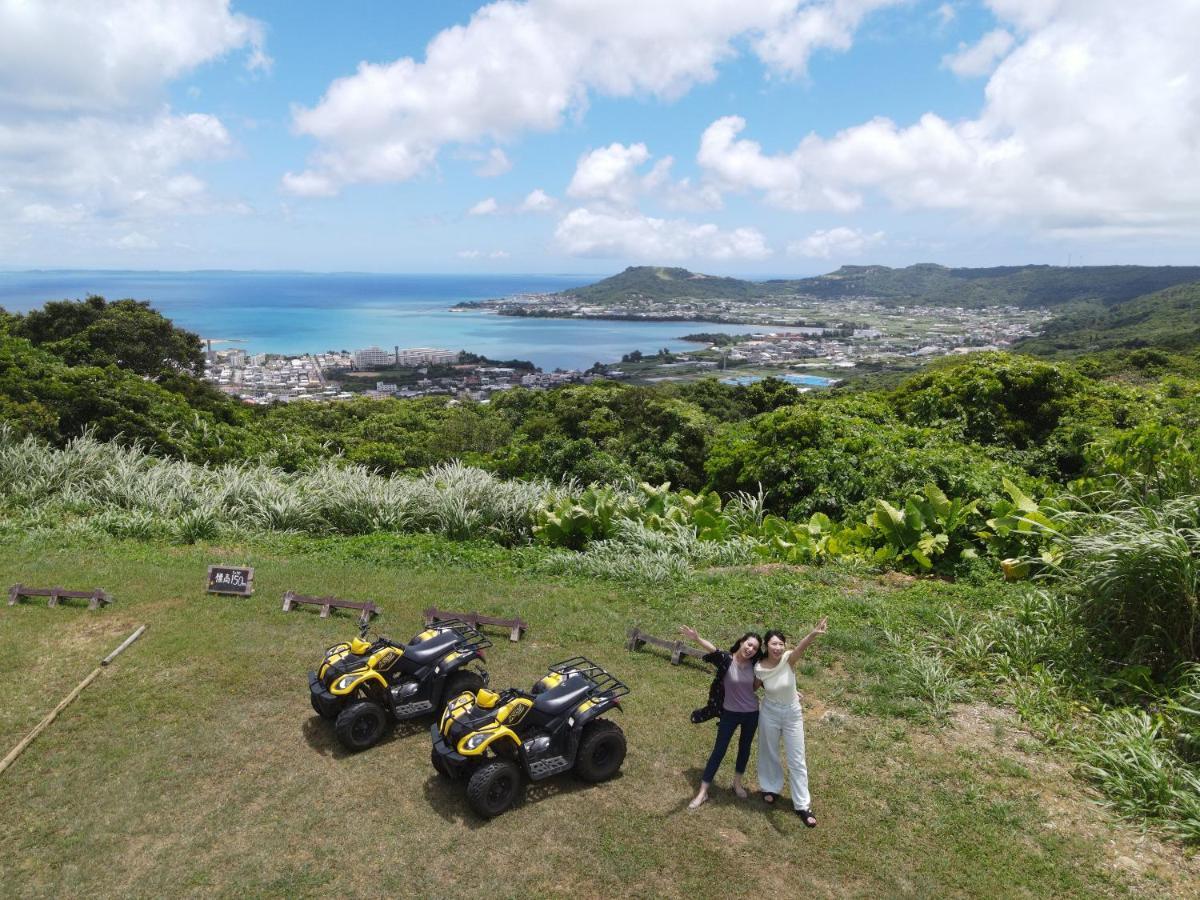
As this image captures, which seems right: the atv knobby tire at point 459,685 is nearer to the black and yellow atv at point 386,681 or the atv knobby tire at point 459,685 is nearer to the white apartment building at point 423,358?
the black and yellow atv at point 386,681

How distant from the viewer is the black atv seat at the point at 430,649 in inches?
225

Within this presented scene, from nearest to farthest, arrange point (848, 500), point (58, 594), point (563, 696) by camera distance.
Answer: point (563, 696) → point (58, 594) → point (848, 500)

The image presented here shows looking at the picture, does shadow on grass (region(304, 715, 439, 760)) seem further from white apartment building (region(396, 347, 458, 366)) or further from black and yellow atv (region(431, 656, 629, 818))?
white apartment building (region(396, 347, 458, 366))

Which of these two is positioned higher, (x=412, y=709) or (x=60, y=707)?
(x=412, y=709)

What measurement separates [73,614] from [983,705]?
9268 mm

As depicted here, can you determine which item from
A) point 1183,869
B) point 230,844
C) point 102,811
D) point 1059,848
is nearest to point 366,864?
point 230,844

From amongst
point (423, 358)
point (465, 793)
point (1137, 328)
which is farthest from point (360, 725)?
point (1137, 328)

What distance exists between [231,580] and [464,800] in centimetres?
485

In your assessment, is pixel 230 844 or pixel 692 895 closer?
pixel 692 895

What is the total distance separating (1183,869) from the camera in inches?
167

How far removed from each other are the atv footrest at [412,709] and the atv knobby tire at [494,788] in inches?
41.4

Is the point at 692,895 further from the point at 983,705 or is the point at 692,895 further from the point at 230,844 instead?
the point at 983,705

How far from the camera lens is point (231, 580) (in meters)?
8.23

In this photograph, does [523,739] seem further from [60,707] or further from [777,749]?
[60,707]
